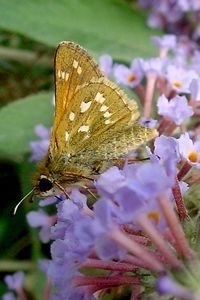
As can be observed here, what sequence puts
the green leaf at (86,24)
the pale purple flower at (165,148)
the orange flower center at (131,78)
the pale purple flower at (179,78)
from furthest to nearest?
1. the green leaf at (86,24)
2. the orange flower center at (131,78)
3. the pale purple flower at (179,78)
4. the pale purple flower at (165,148)

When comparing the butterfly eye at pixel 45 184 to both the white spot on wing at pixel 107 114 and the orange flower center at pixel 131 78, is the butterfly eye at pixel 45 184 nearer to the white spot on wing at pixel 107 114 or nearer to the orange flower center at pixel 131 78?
the white spot on wing at pixel 107 114

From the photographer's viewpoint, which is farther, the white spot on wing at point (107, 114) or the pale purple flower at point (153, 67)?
the pale purple flower at point (153, 67)

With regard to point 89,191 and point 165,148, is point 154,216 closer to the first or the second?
point 165,148

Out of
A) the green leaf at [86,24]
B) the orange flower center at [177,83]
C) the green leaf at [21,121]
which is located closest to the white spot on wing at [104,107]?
the orange flower center at [177,83]

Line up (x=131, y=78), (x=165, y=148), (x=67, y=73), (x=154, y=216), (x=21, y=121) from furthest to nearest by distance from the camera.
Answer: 1. (x=21, y=121)
2. (x=131, y=78)
3. (x=67, y=73)
4. (x=165, y=148)
5. (x=154, y=216)

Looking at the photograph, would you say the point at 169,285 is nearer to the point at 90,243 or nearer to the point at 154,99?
the point at 90,243

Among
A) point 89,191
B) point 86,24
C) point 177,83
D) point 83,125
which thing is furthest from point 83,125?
point 86,24

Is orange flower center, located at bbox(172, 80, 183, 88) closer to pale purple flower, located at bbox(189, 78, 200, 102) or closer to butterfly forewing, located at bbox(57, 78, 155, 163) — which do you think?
pale purple flower, located at bbox(189, 78, 200, 102)

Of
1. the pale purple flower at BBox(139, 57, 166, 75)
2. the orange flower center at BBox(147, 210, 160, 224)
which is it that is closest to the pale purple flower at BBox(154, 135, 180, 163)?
the orange flower center at BBox(147, 210, 160, 224)
